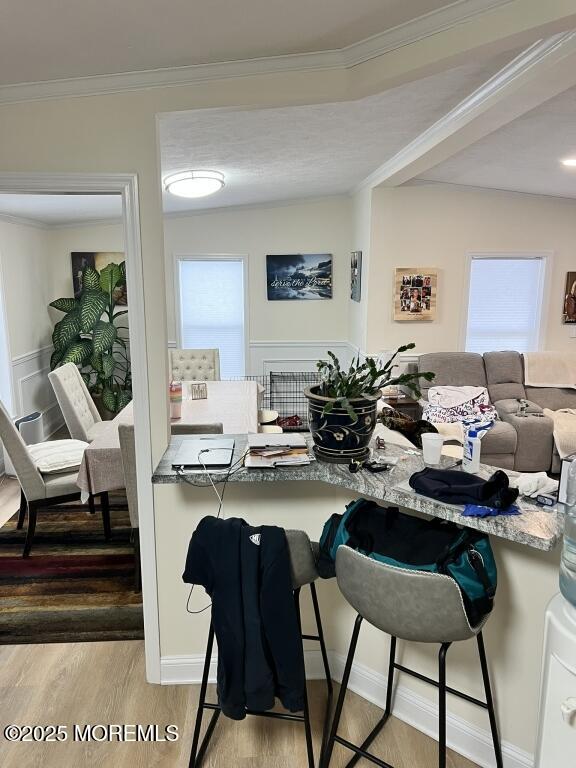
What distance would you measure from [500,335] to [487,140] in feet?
8.71

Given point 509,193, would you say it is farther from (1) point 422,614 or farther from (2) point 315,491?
(1) point 422,614

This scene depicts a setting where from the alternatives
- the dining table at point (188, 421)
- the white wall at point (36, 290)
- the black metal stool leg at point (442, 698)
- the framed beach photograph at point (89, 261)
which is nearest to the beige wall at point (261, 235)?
the framed beach photograph at point (89, 261)

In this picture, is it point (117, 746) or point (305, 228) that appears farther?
point (305, 228)

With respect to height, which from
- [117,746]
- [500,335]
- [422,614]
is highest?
[500,335]

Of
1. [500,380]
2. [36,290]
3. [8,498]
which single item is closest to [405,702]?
[8,498]

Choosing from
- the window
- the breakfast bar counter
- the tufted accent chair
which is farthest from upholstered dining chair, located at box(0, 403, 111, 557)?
the window

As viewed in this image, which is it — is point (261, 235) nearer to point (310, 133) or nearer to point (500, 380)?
point (500, 380)

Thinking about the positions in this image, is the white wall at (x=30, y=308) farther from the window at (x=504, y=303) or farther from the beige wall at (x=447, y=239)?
the window at (x=504, y=303)

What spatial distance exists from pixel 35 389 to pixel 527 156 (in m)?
4.96

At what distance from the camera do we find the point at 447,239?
219 inches

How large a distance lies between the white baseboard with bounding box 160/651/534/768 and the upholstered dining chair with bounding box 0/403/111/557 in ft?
4.78

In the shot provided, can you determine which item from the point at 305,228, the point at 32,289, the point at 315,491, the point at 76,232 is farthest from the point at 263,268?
the point at 315,491

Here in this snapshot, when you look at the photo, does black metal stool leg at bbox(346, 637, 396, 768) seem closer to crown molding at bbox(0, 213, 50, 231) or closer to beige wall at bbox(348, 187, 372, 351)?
beige wall at bbox(348, 187, 372, 351)

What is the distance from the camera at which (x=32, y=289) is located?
18.2 ft
